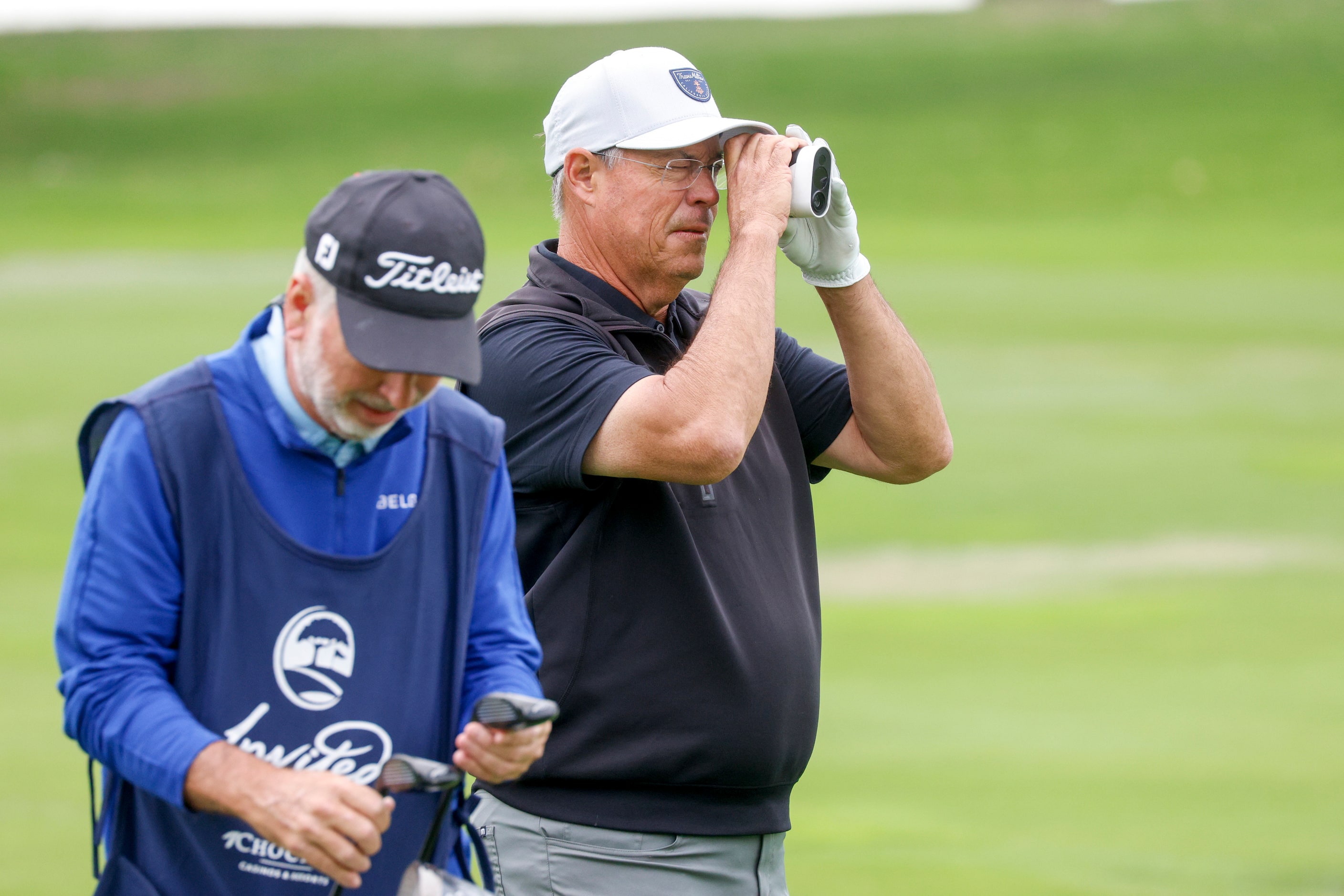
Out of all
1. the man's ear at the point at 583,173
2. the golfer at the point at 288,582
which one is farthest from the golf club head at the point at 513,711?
the man's ear at the point at 583,173

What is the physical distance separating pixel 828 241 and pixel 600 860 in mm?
1215

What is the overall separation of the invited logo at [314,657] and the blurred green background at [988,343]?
366 cm

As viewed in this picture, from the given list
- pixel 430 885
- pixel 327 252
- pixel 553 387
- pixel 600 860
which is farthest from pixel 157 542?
pixel 600 860

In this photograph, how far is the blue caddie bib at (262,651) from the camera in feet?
6.73

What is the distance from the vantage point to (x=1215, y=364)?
17.5 metres

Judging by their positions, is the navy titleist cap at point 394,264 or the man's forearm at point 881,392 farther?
the man's forearm at point 881,392

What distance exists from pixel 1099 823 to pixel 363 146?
30577 mm

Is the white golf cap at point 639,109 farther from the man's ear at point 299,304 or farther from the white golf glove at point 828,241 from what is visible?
the man's ear at point 299,304

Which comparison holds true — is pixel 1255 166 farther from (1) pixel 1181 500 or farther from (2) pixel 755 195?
(2) pixel 755 195

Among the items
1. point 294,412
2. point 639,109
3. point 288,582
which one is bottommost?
point 288,582

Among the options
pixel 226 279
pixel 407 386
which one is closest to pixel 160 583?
pixel 407 386

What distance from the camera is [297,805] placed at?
1.97m

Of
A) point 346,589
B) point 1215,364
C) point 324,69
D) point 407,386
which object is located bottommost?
point 346,589

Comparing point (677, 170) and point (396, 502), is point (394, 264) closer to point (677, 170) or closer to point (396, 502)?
point (396, 502)
